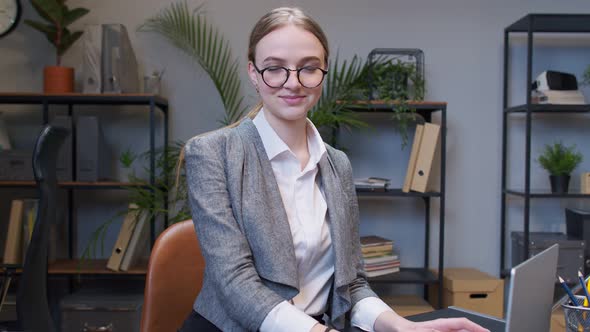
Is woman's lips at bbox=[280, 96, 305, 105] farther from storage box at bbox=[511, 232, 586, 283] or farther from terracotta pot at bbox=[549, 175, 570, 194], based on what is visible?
terracotta pot at bbox=[549, 175, 570, 194]

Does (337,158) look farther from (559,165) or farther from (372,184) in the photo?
(559,165)

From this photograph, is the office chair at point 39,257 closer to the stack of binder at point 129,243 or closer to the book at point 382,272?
the stack of binder at point 129,243

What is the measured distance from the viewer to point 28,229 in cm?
296

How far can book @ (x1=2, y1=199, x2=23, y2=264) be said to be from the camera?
115 inches

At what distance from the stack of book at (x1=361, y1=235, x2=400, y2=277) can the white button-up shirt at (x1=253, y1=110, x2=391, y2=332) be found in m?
1.84

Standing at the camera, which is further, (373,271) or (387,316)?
(373,271)

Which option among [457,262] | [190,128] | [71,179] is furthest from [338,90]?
[71,179]

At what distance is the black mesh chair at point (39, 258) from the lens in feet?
6.33

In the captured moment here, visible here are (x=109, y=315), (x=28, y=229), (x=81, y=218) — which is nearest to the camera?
(x=109, y=315)

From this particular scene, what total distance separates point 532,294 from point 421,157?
233 centimetres

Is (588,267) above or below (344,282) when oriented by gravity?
below

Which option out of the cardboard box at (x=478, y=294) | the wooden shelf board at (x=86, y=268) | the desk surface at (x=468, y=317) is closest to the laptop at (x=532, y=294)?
the desk surface at (x=468, y=317)

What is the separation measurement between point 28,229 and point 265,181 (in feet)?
7.43

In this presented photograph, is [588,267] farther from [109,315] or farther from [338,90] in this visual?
[109,315]
